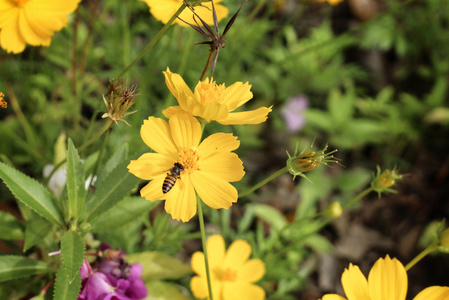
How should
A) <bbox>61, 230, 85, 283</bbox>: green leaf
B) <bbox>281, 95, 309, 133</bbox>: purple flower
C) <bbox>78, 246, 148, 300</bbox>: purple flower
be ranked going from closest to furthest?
<bbox>61, 230, 85, 283</bbox>: green leaf, <bbox>78, 246, 148, 300</bbox>: purple flower, <bbox>281, 95, 309, 133</bbox>: purple flower

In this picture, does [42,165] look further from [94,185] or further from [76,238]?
[76,238]

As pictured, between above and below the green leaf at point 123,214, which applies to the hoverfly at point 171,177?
below

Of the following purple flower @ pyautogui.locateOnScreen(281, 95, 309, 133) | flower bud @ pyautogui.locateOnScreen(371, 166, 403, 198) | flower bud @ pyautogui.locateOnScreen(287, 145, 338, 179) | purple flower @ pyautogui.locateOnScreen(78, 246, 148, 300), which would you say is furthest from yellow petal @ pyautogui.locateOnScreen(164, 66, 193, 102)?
purple flower @ pyautogui.locateOnScreen(281, 95, 309, 133)

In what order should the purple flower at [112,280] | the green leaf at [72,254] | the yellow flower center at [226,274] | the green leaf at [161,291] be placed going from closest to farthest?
the green leaf at [72,254] → the purple flower at [112,280] → the green leaf at [161,291] → the yellow flower center at [226,274]

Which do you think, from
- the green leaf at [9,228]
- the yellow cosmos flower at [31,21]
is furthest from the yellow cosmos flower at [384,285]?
the yellow cosmos flower at [31,21]

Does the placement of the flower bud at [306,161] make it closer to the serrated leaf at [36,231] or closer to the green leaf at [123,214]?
the green leaf at [123,214]

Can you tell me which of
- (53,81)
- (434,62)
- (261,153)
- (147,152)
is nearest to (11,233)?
(147,152)

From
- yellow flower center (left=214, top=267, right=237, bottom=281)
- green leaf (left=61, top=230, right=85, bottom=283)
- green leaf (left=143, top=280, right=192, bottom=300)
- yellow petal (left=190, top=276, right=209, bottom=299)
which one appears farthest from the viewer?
yellow flower center (left=214, top=267, right=237, bottom=281)

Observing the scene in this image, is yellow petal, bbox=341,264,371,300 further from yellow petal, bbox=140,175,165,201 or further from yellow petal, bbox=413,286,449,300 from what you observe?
yellow petal, bbox=140,175,165,201
